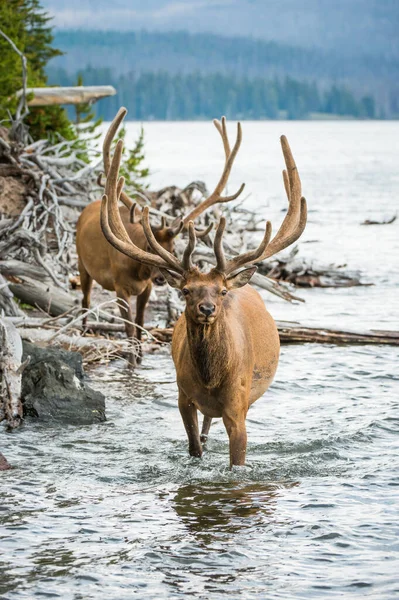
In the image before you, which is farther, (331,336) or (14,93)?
(14,93)

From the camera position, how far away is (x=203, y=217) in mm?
18125

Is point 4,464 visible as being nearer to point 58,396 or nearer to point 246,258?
point 58,396

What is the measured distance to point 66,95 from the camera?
1886cm

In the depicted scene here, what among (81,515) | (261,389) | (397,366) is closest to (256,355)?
(261,389)

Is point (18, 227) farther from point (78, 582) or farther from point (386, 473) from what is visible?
point (78, 582)

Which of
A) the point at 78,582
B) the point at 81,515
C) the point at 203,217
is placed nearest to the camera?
the point at 78,582

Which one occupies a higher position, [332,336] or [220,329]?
[220,329]

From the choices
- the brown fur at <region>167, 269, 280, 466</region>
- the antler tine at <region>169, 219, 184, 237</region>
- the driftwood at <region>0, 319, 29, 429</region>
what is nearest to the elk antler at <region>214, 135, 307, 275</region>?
the brown fur at <region>167, 269, 280, 466</region>

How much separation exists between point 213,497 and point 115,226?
2.18m

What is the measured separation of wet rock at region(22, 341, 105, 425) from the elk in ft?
4.21

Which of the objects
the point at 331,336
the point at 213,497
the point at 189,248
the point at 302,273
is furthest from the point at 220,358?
the point at 302,273

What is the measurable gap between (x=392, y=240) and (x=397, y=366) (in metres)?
17.8

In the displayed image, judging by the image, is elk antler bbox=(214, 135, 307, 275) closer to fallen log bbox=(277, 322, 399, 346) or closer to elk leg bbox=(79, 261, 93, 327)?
fallen log bbox=(277, 322, 399, 346)

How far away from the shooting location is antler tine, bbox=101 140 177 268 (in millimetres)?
7965
